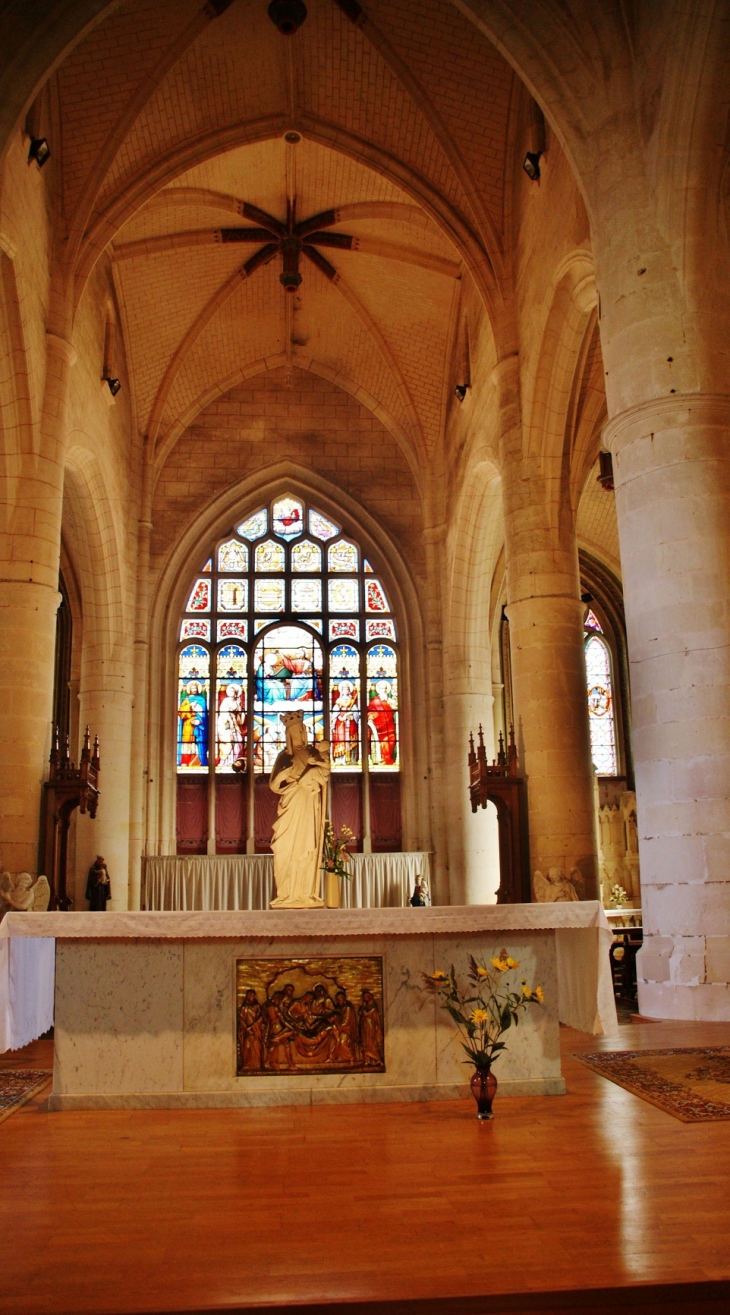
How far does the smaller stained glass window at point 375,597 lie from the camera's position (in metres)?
22.2

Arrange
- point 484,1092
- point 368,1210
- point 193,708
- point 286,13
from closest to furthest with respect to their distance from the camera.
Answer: point 368,1210 → point 484,1092 → point 286,13 → point 193,708

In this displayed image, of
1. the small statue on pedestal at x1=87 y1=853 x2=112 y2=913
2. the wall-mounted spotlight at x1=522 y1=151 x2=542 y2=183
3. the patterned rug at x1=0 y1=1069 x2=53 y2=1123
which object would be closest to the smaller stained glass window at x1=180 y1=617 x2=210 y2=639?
the small statue on pedestal at x1=87 y1=853 x2=112 y2=913

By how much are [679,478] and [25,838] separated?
8195 mm

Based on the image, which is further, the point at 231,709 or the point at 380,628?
the point at 380,628

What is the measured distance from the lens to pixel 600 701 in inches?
936

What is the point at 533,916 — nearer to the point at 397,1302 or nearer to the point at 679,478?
the point at 397,1302

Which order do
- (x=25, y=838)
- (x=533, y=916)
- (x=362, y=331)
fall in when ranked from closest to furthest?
1. (x=533, y=916)
2. (x=25, y=838)
3. (x=362, y=331)

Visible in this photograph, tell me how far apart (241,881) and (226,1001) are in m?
13.9

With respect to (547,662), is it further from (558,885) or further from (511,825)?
(558,885)

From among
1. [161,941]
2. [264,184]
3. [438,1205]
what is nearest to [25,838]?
[161,941]

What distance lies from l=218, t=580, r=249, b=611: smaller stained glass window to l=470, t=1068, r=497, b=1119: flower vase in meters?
17.2

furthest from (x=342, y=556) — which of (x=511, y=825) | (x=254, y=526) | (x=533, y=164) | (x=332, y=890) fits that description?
(x=332, y=890)

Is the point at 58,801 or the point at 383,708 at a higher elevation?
the point at 383,708

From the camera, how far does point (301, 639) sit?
72.4 feet
